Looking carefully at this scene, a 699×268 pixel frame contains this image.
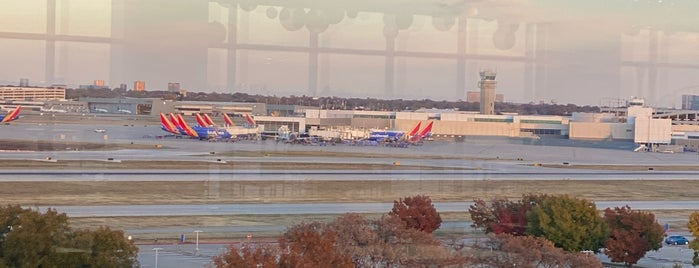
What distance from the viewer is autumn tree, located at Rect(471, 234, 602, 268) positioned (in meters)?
8.43

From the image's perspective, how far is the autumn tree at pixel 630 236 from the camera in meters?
11.5

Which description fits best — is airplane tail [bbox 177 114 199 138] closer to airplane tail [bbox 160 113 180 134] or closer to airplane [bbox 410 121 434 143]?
airplane tail [bbox 160 113 180 134]

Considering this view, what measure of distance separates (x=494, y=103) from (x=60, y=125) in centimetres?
1443

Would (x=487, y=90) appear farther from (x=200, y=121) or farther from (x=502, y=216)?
(x=502, y=216)

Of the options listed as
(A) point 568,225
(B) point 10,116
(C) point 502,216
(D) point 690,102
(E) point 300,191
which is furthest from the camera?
(B) point 10,116

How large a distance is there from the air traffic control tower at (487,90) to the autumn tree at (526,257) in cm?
1231

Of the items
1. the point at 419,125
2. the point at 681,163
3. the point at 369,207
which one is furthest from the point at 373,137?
the point at 369,207

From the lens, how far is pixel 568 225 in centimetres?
1193

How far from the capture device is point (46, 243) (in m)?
8.55

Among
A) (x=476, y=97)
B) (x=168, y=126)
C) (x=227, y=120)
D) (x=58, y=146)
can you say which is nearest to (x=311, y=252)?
(x=476, y=97)

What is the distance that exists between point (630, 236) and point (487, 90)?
13.7 m

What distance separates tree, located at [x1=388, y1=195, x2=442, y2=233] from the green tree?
1.24 m

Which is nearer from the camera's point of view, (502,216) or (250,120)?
(502,216)

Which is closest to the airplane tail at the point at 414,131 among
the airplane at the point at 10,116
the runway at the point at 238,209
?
the airplane at the point at 10,116
